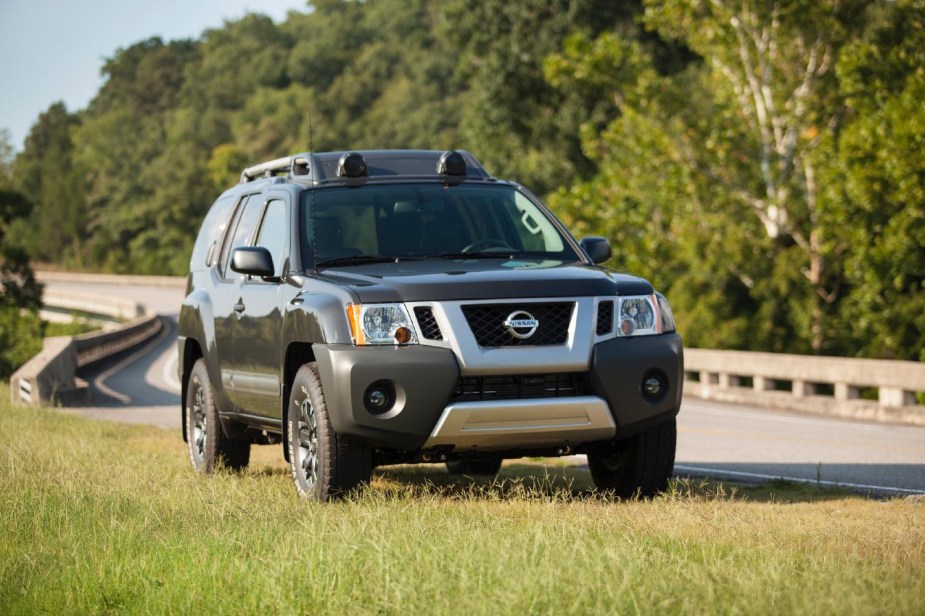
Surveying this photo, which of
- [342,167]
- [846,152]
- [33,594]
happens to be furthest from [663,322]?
[846,152]

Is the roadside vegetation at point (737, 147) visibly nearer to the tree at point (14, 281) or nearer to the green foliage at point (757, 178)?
the green foliage at point (757, 178)

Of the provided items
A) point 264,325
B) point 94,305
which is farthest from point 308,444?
point 94,305

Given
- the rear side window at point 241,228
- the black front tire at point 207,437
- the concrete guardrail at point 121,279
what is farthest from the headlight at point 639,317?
the concrete guardrail at point 121,279

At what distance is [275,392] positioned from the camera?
9.88 m

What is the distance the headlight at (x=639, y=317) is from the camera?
9.02 metres

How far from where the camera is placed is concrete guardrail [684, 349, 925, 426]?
20062 millimetres

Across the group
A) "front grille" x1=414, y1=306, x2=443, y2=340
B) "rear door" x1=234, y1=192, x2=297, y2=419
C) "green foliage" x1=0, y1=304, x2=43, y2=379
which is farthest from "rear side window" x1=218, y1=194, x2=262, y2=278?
"green foliage" x1=0, y1=304, x2=43, y2=379

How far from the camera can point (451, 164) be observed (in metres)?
10.6

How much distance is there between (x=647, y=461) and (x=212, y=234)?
4.52 metres

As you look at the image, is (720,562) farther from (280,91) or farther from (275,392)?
(280,91)

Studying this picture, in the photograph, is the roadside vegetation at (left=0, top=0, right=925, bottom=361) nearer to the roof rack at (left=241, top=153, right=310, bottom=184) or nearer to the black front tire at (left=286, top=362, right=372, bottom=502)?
the roof rack at (left=241, top=153, right=310, bottom=184)

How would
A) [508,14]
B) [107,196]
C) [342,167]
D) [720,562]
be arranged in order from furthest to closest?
[107,196] → [508,14] → [342,167] → [720,562]

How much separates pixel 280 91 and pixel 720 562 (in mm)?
150102

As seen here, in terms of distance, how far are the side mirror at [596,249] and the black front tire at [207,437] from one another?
3101 mm
